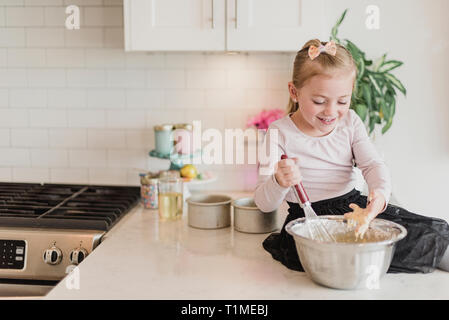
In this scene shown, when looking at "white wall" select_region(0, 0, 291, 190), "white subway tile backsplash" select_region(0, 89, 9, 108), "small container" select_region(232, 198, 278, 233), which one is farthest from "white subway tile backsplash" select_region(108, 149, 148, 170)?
"small container" select_region(232, 198, 278, 233)

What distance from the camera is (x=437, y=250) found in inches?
60.7

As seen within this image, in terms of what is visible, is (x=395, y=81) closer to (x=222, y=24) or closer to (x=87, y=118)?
(x=222, y=24)

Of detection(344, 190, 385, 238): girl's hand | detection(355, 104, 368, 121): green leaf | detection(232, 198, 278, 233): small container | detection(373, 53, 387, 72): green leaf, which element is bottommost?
detection(232, 198, 278, 233): small container

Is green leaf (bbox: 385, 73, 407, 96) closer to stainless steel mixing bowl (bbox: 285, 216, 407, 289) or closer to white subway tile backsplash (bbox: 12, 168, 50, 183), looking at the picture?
stainless steel mixing bowl (bbox: 285, 216, 407, 289)

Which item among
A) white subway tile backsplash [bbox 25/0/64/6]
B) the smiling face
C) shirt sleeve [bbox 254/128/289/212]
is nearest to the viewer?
the smiling face

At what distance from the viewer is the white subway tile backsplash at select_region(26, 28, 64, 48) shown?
253 centimetres

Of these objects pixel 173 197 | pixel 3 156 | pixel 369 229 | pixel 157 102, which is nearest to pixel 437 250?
pixel 369 229

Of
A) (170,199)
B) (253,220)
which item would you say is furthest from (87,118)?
(253,220)

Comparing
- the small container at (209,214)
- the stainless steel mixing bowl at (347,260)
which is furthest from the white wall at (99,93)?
the stainless steel mixing bowl at (347,260)

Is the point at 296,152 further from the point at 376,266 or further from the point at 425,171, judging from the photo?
the point at 425,171

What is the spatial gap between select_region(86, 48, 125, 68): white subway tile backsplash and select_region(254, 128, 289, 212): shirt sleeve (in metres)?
1.02

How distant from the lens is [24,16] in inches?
99.3

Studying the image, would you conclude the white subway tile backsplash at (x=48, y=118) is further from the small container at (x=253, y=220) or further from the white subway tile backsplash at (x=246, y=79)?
the small container at (x=253, y=220)

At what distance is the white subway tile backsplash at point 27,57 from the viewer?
2.55 metres
